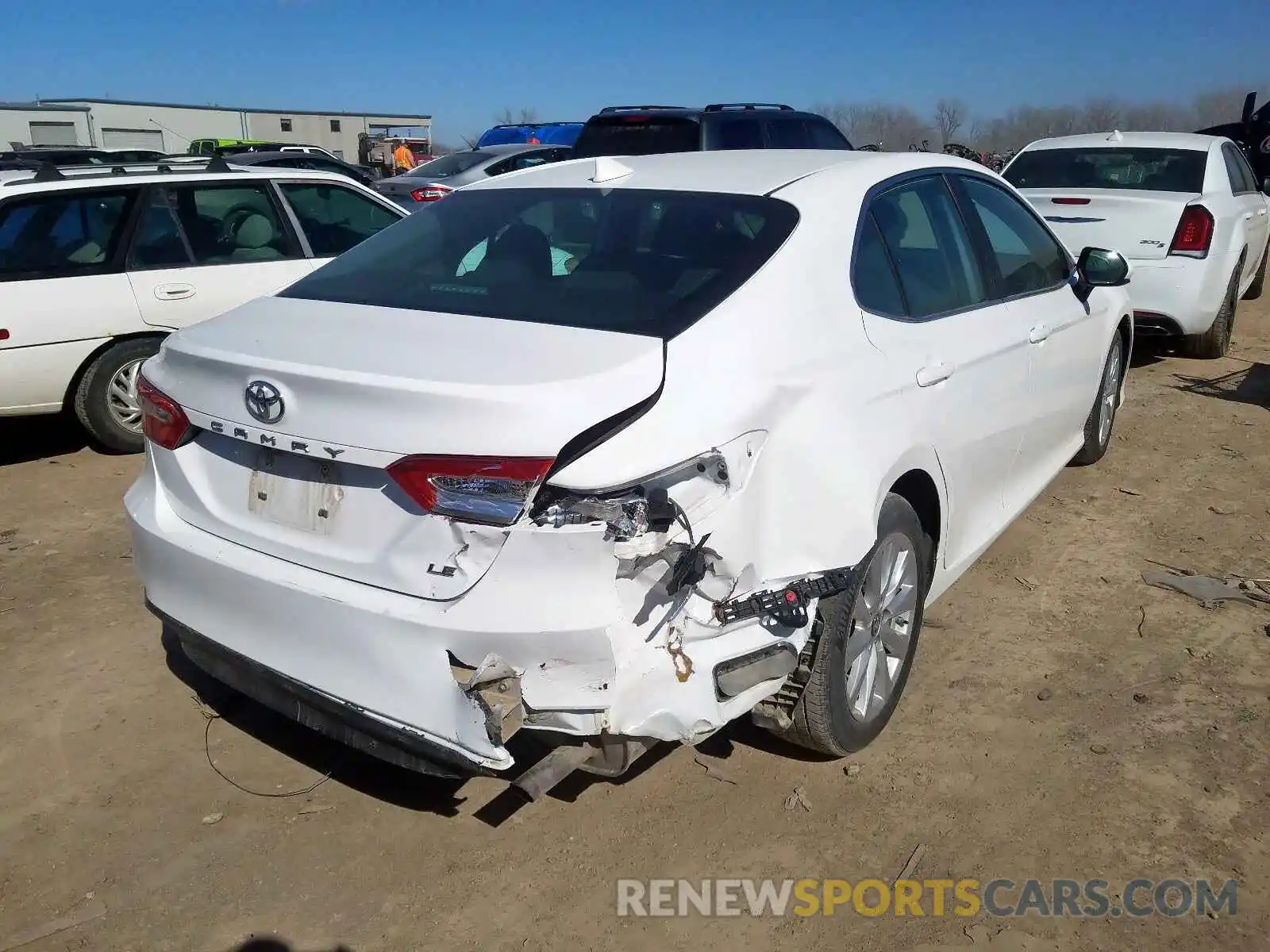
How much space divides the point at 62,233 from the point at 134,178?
559 mm

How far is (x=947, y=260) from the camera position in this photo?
11.6ft

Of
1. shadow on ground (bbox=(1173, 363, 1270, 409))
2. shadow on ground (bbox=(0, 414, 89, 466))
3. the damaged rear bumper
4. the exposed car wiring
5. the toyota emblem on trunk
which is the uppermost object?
the toyota emblem on trunk

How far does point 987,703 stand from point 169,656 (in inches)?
113

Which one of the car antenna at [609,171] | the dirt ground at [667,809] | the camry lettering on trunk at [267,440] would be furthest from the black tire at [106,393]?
the camry lettering on trunk at [267,440]

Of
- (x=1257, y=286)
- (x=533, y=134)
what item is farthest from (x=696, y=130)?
(x=533, y=134)

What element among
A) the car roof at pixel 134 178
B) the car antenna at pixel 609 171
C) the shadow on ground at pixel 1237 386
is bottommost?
the shadow on ground at pixel 1237 386

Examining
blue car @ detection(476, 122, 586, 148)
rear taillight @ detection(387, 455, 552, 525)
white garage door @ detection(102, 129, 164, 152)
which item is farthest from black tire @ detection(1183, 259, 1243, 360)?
white garage door @ detection(102, 129, 164, 152)

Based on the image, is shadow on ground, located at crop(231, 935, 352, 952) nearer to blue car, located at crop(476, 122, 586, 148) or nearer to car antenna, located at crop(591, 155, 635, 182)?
car antenna, located at crop(591, 155, 635, 182)

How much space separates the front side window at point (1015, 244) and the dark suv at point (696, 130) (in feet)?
16.2

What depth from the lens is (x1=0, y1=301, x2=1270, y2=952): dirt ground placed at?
100 inches

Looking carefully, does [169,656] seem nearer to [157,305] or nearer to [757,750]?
[757,750]

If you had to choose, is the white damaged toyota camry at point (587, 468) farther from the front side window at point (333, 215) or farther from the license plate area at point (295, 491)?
the front side window at point (333, 215)

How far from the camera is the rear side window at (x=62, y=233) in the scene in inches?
224

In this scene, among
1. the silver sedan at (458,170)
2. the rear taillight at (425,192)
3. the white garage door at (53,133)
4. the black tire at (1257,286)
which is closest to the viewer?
the black tire at (1257,286)
